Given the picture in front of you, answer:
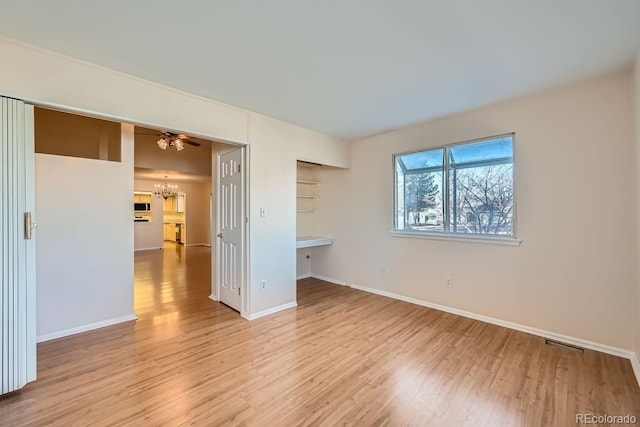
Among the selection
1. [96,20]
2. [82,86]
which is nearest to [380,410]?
[96,20]

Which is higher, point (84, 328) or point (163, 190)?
point (163, 190)

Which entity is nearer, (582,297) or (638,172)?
(638,172)

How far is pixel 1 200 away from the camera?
6.13 ft

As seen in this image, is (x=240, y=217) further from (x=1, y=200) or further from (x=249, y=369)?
(x=1, y=200)

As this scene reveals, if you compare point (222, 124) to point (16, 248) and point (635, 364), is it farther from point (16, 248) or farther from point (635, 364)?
point (635, 364)

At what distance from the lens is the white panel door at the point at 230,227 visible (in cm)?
348

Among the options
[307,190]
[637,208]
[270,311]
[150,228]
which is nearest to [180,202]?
[150,228]

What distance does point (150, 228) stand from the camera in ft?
30.0

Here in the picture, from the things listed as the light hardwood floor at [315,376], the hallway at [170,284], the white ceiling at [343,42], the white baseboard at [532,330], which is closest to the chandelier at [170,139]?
the white ceiling at [343,42]

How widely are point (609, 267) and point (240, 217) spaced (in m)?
3.75

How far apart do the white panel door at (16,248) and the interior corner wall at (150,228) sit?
7745 millimetres

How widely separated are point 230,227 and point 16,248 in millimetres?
1988

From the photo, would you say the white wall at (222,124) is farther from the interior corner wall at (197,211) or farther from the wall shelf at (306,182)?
the interior corner wall at (197,211)

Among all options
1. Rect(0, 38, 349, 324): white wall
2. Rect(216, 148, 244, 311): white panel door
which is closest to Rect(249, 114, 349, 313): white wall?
Rect(0, 38, 349, 324): white wall
